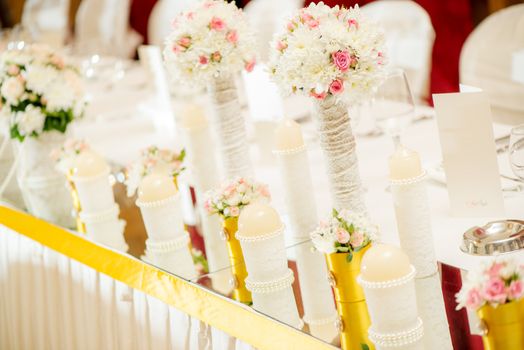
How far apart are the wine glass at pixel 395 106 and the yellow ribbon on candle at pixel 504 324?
0.95 metres

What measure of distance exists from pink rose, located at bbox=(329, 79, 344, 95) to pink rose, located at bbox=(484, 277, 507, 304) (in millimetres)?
564

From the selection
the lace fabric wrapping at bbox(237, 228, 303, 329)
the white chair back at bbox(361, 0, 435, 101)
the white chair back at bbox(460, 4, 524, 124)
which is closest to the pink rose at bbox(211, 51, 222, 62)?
the lace fabric wrapping at bbox(237, 228, 303, 329)

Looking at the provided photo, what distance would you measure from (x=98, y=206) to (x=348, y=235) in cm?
107

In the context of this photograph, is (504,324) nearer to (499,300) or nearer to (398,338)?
(499,300)

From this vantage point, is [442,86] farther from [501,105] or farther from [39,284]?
[39,284]

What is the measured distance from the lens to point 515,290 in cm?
111

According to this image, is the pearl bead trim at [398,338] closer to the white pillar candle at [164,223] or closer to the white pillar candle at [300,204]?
the white pillar candle at [300,204]

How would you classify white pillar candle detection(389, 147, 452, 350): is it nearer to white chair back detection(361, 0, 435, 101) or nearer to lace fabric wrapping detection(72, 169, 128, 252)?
lace fabric wrapping detection(72, 169, 128, 252)

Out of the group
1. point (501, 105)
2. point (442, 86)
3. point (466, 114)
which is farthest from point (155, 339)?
point (442, 86)

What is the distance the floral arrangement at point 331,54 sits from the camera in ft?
5.13

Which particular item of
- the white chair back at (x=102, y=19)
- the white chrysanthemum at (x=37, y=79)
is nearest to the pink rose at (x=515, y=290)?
the white chrysanthemum at (x=37, y=79)

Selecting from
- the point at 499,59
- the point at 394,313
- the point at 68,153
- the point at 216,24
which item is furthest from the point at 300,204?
the point at 499,59

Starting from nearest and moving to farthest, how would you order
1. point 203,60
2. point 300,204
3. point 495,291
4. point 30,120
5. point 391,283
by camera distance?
point 495,291, point 391,283, point 300,204, point 203,60, point 30,120

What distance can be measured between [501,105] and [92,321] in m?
1.99
